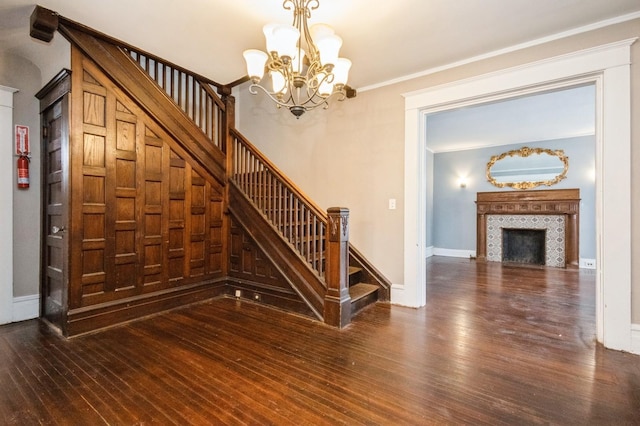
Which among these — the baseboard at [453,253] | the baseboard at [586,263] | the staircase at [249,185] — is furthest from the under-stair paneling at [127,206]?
the baseboard at [586,263]

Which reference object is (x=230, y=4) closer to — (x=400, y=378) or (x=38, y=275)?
(x=400, y=378)

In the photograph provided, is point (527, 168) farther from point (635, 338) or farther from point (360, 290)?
point (360, 290)

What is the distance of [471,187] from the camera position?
745cm

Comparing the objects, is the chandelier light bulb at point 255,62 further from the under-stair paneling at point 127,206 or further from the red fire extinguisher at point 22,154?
the red fire extinguisher at point 22,154

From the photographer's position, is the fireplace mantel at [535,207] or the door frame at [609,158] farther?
the fireplace mantel at [535,207]

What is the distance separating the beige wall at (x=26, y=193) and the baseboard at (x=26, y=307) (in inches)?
1.9

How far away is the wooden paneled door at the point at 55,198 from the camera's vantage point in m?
2.61

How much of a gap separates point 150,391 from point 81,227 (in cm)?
169

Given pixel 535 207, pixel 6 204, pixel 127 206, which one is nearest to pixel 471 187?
pixel 535 207

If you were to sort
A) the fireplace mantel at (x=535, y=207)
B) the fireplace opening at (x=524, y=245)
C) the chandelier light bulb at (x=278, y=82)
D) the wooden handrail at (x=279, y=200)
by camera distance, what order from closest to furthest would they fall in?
1. the chandelier light bulb at (x=278, y=82)
2. the wooden handrail at (x=279, y=200)
3. the fireplace mantel at (x=535, y=207)
4. the fireplace opening at (x=524, y=245)

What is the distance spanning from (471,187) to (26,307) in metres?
8.32

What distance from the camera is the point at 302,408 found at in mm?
1645

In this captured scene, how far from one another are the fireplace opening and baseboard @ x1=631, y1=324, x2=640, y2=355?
15.9 feet

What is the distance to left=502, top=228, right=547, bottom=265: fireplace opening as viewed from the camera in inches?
A: 261
